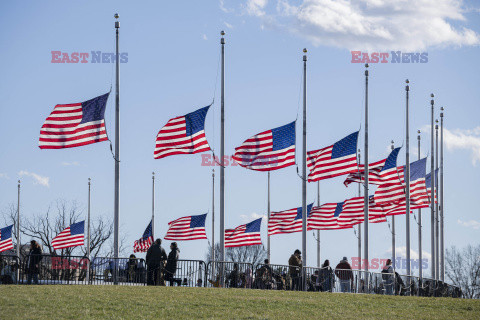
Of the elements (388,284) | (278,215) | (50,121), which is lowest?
(388,284)

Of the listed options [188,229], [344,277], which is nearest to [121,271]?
[344,277]

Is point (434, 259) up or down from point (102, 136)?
down

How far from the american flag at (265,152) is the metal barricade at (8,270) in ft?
32.2

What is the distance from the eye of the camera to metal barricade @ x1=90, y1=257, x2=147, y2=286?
34.6 m

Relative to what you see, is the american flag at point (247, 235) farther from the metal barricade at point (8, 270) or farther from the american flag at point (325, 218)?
the metal barricade at point (8, 270)

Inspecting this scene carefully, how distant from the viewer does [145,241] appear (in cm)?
5556

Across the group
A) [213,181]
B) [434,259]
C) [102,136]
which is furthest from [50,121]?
[434,259]

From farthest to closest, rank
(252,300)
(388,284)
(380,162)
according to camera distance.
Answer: (380,162)
(388,284)
(252,300)

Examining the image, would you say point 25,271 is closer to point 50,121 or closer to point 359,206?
point 50,121

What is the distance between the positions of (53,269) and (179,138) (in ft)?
22.6

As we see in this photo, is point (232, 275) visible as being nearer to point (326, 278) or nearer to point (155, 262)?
point (155, 262)

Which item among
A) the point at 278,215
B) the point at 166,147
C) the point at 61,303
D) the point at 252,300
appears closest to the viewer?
the point at 61,303

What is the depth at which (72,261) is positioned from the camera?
34688mm

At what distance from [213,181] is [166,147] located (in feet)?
69.4
